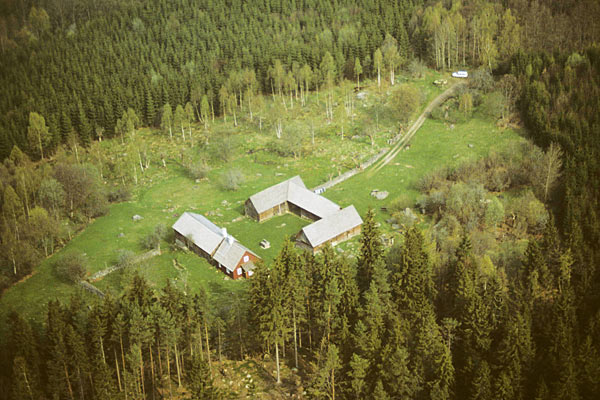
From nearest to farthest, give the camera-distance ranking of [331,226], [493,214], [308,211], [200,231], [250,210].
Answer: [493,214], [200,231], [331,226], [308,211], [250,210]

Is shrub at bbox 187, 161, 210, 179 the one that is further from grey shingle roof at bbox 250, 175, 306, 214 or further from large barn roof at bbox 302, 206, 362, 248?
large barn roof at bbox 302, 206, 362, 248

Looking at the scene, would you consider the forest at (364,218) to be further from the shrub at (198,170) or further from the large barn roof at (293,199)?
the large barn roof at (293,199)

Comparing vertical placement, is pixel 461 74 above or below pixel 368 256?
above

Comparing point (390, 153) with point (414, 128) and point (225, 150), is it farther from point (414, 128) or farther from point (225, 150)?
point (225, 150)

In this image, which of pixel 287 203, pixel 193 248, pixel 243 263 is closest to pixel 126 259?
pixel 193 248

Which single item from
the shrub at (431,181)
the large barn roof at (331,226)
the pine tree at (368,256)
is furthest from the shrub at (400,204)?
the pine tree at (368,256)

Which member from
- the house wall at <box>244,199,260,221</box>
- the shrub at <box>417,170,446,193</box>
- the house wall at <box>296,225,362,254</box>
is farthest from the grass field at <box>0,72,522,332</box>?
the house wall at <box>244,199,260,221</box>

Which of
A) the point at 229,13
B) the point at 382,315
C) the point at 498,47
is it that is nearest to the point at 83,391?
the point at 382,315

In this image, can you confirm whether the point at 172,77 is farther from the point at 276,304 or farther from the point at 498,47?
the point at 276,304
